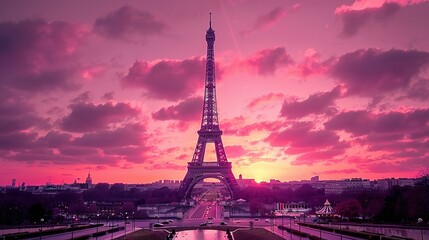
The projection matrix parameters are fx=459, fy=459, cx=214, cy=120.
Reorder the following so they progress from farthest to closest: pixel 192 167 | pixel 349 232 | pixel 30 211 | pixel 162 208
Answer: pixel 192 167 → pixel 162 208 → pixel 30 211 → pixel 349 232

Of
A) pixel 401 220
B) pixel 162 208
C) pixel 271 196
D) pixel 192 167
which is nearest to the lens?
pixel 401 220

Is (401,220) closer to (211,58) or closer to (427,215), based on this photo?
(427,215)

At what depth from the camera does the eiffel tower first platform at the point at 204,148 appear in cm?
9144

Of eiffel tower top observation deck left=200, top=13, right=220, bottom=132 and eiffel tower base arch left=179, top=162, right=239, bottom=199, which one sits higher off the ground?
eiffel tower top observation deck left=200, top=13, right=220, bottom=132

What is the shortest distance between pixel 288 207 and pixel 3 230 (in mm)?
73460

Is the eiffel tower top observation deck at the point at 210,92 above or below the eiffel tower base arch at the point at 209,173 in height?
above

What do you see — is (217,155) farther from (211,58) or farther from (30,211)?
(30,211)

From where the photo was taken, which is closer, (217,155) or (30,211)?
(30,211)

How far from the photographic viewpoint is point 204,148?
315 ft

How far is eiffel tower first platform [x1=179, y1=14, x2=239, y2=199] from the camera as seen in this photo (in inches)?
3600

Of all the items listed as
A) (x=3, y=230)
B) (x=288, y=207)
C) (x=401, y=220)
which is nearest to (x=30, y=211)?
(x=3, y=230)

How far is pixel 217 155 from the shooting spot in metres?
96.7

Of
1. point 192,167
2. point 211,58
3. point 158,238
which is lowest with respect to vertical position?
point 158,238

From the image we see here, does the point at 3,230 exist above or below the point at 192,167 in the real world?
below
